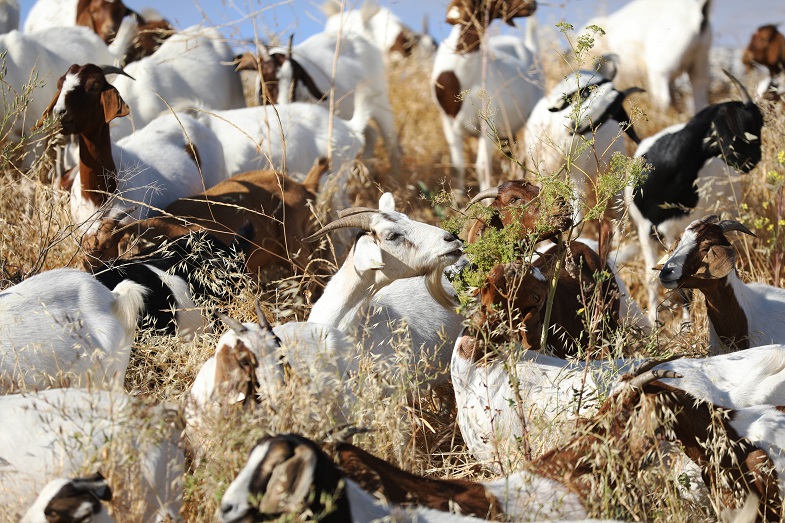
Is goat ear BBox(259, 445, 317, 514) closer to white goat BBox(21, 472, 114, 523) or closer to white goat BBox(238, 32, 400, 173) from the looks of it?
white goat BBox(21, 472, 114, 523)

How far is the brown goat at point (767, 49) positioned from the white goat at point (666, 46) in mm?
909

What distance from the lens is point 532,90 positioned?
823cm

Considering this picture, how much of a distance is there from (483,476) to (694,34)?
21.0 ft

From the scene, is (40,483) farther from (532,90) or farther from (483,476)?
(532,90)

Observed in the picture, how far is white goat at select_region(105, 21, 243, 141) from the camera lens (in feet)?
23.3

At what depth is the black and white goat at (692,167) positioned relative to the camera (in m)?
5.42

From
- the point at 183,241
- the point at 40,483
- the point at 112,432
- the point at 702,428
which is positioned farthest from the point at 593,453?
the point at 183,241

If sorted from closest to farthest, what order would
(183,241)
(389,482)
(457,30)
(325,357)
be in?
1. (389,482)
2. (325,357)
3. (183,241)
4. (457,30)

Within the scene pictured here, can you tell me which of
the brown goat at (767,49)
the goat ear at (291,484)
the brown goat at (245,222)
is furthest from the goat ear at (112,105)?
the brown goat at (767,49)

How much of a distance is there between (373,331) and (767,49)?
7.24 m

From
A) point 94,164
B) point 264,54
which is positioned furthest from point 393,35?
point 94,164

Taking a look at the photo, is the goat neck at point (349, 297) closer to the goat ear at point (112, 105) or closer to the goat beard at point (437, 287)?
the goat beard at point (437, 287)

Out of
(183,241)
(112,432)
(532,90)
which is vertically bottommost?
(532,90)

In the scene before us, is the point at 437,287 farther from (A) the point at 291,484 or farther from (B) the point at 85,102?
(B) the point at 85,102
